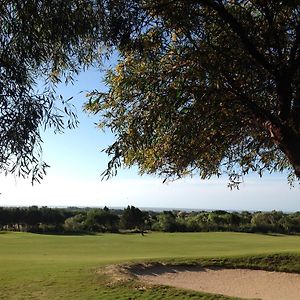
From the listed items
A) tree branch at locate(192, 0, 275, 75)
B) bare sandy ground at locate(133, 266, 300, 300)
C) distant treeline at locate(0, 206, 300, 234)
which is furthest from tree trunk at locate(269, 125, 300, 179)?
distant treeline at locate(0, 206, 300, 234)

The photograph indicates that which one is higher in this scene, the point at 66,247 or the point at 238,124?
the point at 238,124

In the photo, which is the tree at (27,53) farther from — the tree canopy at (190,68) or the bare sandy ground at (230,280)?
the bare sandy ground at (230,280)

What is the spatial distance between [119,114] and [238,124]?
1816 millimetres

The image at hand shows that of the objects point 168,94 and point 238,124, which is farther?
point 238,124

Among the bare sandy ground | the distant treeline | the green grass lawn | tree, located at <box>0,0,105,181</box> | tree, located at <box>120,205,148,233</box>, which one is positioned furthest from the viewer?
tree, located at <box>120,205,148,233</box>

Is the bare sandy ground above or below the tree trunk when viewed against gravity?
below

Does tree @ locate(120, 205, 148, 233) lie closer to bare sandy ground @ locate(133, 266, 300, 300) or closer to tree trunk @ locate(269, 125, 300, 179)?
bare sandy ground @ locate(133, 266, 300, 300)

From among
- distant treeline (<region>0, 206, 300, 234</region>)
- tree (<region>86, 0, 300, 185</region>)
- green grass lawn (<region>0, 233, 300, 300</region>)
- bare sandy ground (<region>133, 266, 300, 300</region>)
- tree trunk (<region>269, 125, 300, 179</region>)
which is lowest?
bare sandy ground (<region>133, 266, 300, 300</region>)

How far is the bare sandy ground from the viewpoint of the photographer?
14969 mm

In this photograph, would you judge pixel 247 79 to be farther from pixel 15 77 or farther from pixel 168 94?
pixel 15 77

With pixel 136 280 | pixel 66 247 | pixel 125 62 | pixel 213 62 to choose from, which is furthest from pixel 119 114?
pixel 66 247

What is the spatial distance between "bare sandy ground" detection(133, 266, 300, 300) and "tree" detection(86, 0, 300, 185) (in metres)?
8.38

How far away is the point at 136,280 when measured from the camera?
13.6m

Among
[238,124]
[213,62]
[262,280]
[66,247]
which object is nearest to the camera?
[213,62]
